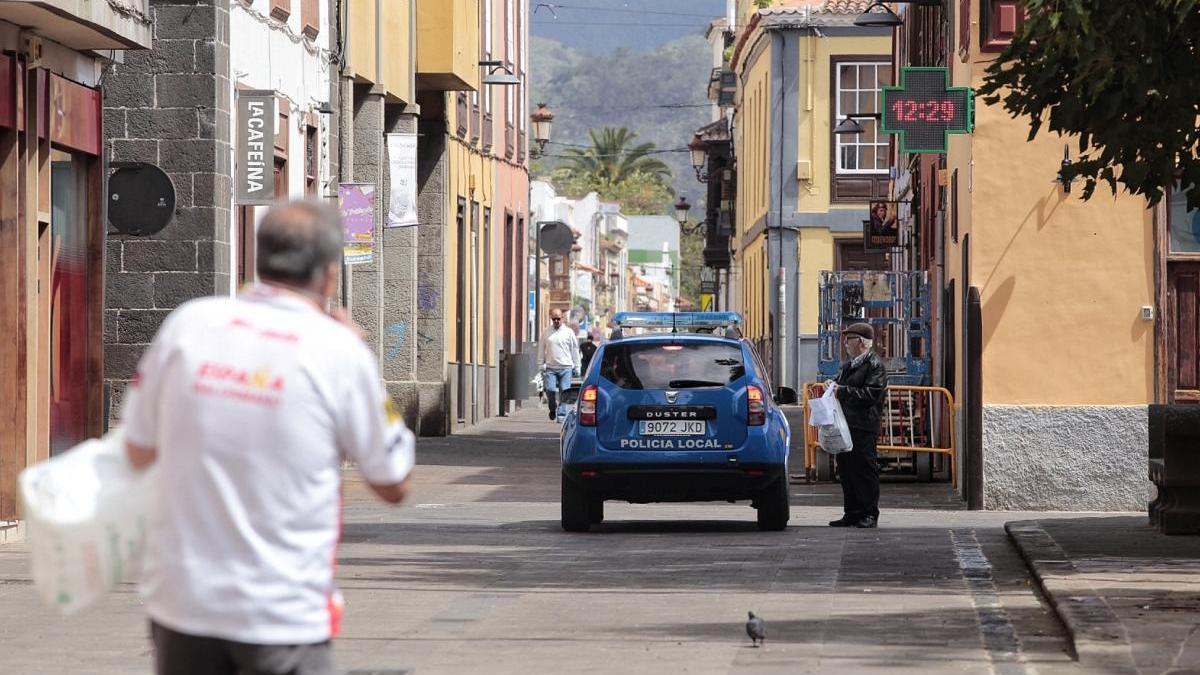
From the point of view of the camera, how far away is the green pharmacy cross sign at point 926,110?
22094 mm

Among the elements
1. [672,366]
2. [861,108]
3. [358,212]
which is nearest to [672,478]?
[672,366]

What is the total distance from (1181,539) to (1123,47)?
4.22 metres

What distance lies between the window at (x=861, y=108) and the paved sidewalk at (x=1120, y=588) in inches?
1209

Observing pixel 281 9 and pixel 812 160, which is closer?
pixel 281 9

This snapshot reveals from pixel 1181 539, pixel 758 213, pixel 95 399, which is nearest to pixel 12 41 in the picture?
pixel 95 399

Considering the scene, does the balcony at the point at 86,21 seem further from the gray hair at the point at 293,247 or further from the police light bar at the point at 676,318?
the gray hair at the point at 293,247

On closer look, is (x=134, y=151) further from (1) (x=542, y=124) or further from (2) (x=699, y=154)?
(2) (x=699, y=154)

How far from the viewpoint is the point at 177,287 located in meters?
21.9

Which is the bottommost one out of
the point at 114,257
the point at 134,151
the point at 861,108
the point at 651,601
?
the point at 651,601

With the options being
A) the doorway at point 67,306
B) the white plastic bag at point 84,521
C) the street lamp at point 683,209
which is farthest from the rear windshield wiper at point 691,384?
the street lamp at point 683,209

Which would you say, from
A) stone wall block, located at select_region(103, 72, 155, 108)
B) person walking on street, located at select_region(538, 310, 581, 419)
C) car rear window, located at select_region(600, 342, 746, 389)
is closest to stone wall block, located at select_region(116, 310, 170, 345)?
stone wall block, located at select_region(103, 72, 155, 108)

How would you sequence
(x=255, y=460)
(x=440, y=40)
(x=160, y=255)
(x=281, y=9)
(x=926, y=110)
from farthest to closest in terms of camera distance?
1. (x=440, y=40)
2. (x=281, y=9)
3. (x=926, y=110)
4. (x=160, y=255)
5. (x=255, y=460)

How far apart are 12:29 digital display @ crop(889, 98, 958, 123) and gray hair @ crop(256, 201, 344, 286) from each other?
56.6 feet

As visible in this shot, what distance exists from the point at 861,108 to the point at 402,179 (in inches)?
743
